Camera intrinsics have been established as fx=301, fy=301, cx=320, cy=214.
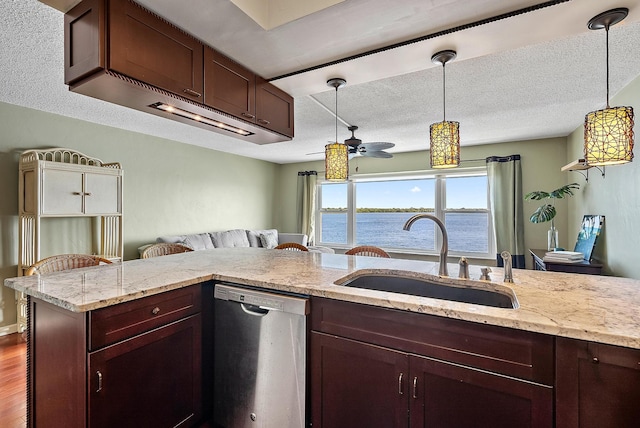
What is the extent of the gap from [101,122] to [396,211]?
4958 millimetres

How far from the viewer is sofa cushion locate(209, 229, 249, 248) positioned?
17.0 feet

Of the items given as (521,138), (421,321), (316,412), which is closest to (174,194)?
(316,412)

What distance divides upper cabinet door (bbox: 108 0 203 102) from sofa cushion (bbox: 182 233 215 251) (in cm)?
324

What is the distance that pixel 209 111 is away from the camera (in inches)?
74.7

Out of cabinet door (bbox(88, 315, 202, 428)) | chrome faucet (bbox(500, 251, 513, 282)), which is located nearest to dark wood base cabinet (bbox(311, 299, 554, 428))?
chrome faucet (bbox(500, 251, 513, 282))

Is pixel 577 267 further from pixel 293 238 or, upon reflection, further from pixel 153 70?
pixel 293 238

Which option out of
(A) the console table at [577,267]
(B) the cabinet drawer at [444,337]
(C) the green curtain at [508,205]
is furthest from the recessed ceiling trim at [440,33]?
(C) the green curtain at [508,205]

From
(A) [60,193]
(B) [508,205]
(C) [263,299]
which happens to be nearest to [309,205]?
(B) [508,205]

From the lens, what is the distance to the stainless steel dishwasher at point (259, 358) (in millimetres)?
1489

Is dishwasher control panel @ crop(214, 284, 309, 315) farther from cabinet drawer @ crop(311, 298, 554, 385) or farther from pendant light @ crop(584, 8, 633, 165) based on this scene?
pendant light @ crop(584, 8, 633, 165)

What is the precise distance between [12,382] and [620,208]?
5.39m

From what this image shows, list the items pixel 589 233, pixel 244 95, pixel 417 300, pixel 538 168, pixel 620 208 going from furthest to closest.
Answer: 1. pixel 538 168
2. pixel 589 233
3. pixel 620 208
4. pixel 244 95
5. pixel 417 300

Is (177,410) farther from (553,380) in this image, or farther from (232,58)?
(232,58)

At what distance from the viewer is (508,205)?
187 inches
